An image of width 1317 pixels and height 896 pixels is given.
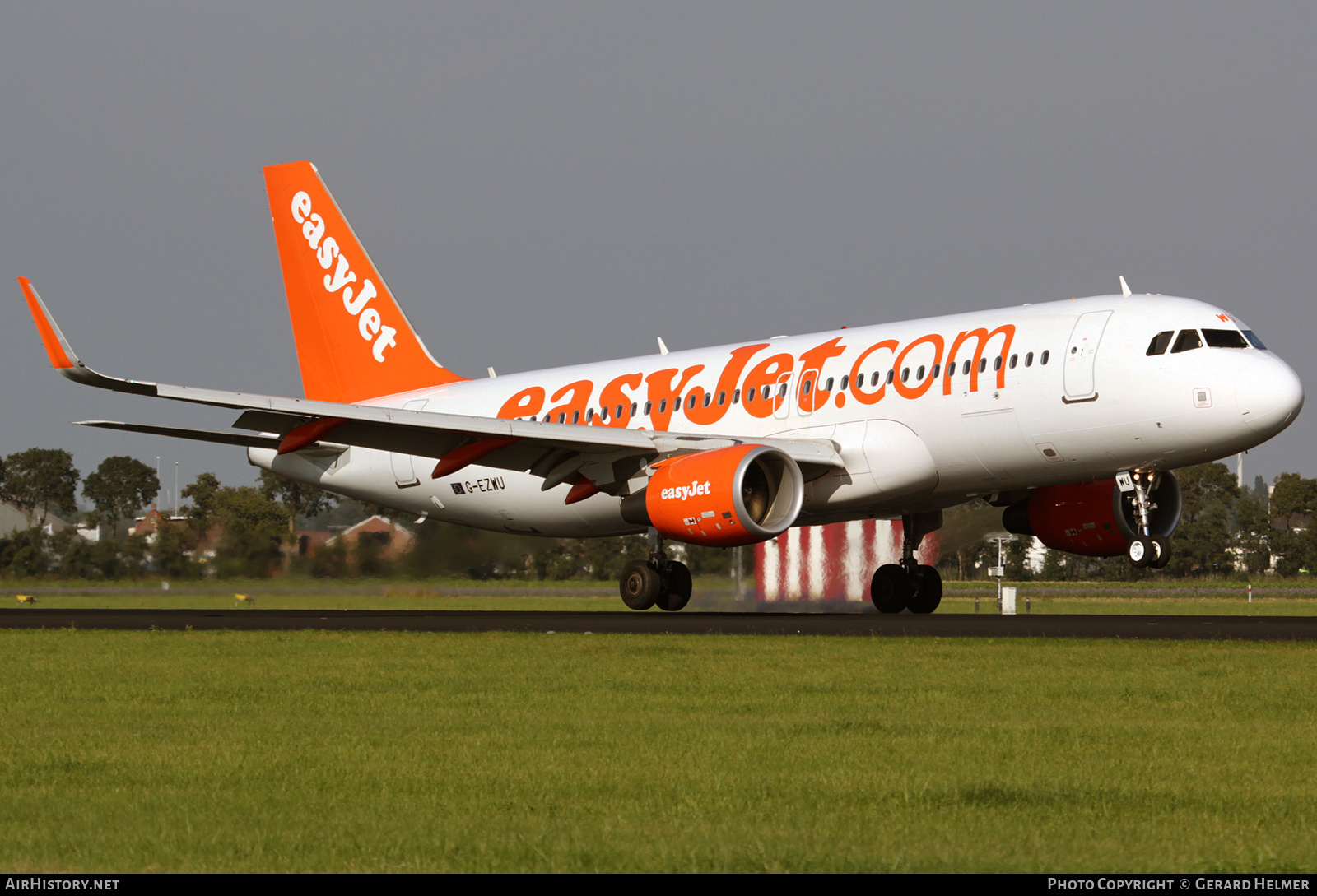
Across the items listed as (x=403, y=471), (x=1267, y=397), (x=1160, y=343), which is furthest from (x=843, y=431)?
(x=403, y=471)

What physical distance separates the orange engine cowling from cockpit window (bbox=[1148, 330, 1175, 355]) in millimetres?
A: 5532

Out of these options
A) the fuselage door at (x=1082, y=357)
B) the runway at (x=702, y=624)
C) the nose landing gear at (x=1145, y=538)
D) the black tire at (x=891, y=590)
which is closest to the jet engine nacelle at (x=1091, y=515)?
the nose landing gear at (x=1145, y=538)

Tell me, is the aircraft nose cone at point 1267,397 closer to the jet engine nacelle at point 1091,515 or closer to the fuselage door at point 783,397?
the jet engine nacelle at point 1091,515

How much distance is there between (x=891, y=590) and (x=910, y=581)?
38 cm

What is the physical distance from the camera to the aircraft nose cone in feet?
71.7

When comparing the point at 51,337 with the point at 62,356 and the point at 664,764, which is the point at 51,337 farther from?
the point at 664,764

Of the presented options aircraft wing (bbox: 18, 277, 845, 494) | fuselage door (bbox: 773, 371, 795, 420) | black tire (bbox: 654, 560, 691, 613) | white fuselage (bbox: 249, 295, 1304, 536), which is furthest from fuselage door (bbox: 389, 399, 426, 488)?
fuselage door (bbox: 773, 371, 795, 420)

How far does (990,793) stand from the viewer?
7.44m

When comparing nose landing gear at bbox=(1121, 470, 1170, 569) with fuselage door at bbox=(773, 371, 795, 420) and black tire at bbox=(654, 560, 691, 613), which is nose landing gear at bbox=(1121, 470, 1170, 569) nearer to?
fuselage door at bbox=(773, 371, 795, 420)

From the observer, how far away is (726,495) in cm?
2300

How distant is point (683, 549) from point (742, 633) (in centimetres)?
1156

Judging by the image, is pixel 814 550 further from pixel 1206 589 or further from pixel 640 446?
pixel 1206 589

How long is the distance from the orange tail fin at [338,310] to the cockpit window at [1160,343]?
15852mm
